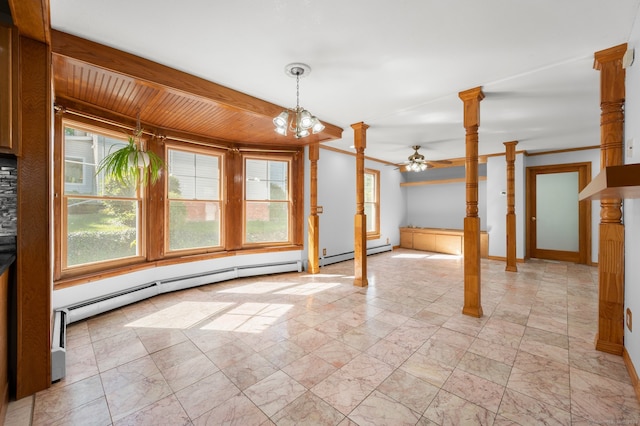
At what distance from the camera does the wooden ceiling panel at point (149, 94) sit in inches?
94.3

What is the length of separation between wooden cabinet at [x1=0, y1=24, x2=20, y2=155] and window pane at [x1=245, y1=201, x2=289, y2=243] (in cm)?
350

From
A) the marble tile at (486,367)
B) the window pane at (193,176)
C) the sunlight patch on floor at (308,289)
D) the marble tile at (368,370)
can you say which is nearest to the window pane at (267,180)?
the window pane at (193,176)

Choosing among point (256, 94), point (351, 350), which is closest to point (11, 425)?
point (351, 350)

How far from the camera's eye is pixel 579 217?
6113 mm

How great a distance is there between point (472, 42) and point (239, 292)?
4125mm

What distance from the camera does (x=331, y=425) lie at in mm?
1650

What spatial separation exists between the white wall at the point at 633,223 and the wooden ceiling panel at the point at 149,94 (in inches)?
134

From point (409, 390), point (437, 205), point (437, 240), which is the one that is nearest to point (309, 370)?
point (409, 390)

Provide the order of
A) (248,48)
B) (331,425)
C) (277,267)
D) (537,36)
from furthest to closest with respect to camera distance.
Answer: (277,267) < (248,48) < (537,36) < (331,425)

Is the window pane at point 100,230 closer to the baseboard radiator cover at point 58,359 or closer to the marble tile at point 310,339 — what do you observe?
the baseboard radiator cover at point 58,359

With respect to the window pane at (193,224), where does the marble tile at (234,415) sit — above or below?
below

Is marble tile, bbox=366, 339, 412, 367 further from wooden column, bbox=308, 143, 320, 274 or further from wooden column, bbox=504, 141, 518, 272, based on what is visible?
wooden column, bbox=504, 141, 518, 272

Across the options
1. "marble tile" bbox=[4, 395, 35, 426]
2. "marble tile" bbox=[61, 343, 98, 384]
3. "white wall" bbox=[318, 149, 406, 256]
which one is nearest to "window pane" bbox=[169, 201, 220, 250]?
"marble tile" bbox=[61, 343, 98, 384]

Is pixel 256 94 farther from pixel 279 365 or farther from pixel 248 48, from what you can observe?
pixel 279 365
